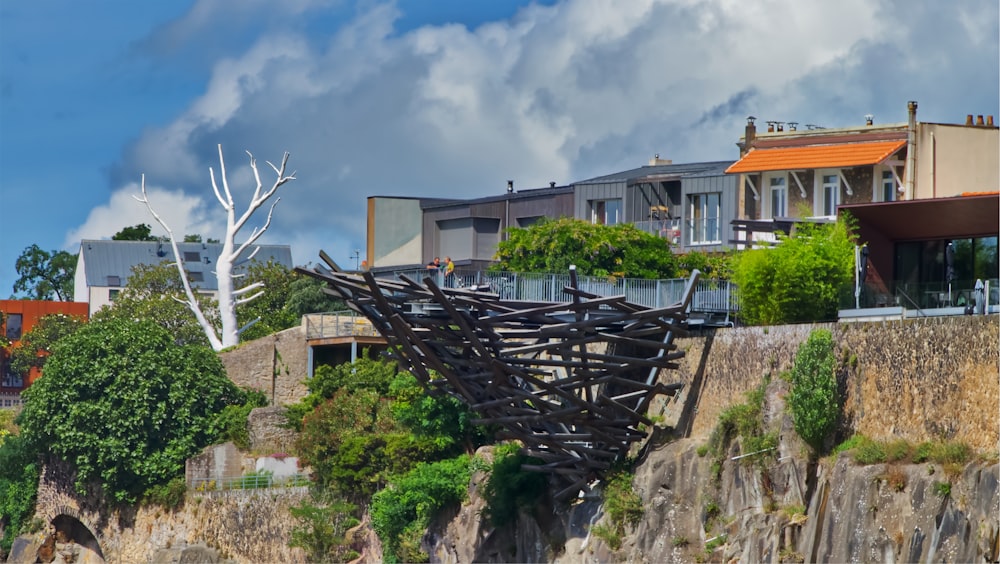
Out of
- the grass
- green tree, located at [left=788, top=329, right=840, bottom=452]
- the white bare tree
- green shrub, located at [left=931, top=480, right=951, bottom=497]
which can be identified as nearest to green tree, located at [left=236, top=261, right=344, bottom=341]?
the white bare tree

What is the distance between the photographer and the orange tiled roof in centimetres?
5319

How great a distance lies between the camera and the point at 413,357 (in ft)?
140

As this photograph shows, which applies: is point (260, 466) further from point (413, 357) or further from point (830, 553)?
point (830, 553)

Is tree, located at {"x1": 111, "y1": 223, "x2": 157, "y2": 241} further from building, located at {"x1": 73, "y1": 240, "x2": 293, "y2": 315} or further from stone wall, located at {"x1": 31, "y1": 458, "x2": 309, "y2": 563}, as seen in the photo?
stone wall, located at {"x1": 31, "y1": 458, "x2": 309, "y2": 563}

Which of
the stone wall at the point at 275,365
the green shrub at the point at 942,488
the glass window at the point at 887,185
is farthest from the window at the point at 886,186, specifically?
the green shrub at the point at 942,488

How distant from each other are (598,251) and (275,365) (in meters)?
13.2

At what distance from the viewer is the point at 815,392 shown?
36.8 meters

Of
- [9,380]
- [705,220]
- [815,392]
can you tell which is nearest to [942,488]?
[815,392]

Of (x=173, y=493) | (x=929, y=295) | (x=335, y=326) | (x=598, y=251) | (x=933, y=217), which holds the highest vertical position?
(x=933, y=217)

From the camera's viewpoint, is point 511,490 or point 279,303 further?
point 279,303

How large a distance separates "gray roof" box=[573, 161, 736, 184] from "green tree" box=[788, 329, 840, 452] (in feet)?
71.0

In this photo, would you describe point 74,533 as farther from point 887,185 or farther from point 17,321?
point 17,321

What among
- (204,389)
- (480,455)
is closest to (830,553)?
(480,455)

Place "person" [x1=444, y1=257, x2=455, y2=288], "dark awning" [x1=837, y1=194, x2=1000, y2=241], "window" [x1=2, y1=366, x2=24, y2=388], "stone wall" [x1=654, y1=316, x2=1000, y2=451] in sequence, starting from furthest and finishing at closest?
"window" [x1=2, y1=366, x2=24, y2=388] < "person" [x1=444, y1=257, x2=455, y2=288] < "dark awning" [x1=837, y1=194, x2=1000, y2=241] < "stone wall" [x1=654, y1=316, x2=1000, y2=451]
